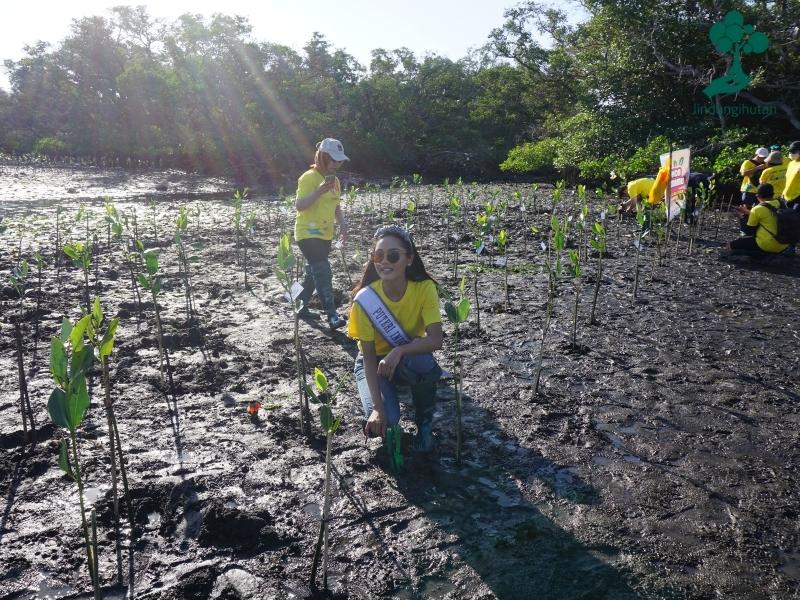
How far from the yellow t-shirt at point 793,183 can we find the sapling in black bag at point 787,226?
1210 mm

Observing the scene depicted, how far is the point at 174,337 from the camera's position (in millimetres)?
4863

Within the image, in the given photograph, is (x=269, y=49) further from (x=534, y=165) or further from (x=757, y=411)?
(x=757, y=411)

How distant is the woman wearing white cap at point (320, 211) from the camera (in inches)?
188

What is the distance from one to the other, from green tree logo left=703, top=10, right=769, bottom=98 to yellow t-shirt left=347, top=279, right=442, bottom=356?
13.9m

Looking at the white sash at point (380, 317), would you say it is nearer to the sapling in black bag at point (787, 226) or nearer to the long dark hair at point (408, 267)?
the long dark hair at point (408, 267)

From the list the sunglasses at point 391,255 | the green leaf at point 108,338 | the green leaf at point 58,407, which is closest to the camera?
the green leaf at point 58,407

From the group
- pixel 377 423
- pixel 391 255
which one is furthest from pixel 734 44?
pixel 377 423

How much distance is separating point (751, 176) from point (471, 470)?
A: 930 cm

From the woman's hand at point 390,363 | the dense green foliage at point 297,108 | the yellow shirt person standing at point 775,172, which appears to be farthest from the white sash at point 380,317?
the dense green foliage at point 297,108

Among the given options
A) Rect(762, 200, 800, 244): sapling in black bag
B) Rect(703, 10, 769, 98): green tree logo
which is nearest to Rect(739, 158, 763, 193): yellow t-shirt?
Rect(762, 200, 800, 244): sapling in black bag

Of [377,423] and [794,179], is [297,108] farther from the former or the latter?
[377,423]

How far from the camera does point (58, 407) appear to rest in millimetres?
1799

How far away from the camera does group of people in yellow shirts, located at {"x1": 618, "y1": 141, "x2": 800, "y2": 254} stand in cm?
707

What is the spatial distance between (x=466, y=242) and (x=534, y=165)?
11.6 m
